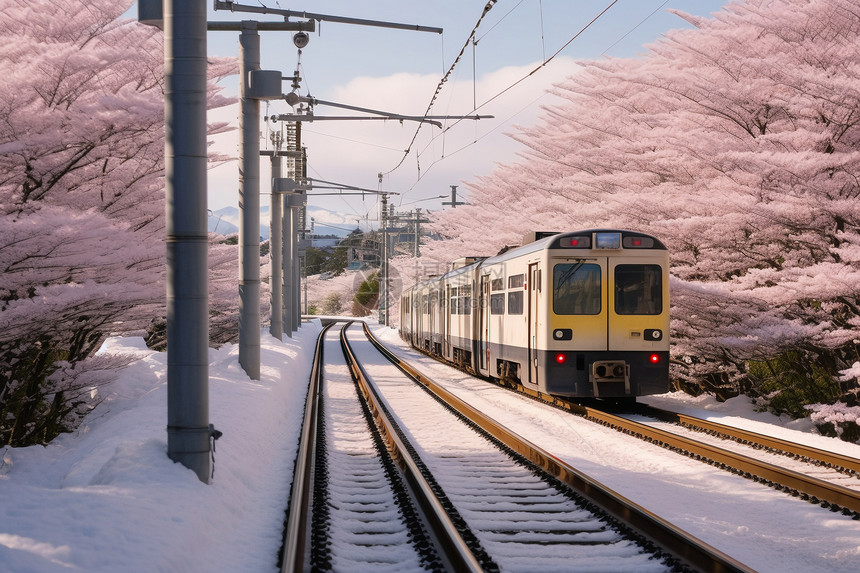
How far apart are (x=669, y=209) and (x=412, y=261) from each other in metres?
44.9

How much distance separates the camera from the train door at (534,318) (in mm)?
14609

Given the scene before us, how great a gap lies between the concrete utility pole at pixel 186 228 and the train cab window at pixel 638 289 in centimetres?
A: 849

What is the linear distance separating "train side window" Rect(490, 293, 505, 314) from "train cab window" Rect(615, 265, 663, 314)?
11.1ft

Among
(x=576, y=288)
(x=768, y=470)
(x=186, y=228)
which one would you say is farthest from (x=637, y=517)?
(x=576, y=288)

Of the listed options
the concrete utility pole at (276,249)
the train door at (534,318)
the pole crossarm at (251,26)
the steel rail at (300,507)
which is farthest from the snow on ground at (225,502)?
the concrete utility pole at (276,249)

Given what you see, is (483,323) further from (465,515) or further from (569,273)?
(465,515)

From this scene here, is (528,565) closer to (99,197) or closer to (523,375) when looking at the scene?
(99,197)

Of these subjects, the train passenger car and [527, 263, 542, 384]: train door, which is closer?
the train passenger car

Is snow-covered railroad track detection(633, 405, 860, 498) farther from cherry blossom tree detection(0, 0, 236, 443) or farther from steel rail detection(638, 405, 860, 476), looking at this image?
cherry blossom tree detection(0, 0, 236, 443)

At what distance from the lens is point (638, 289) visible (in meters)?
14.3

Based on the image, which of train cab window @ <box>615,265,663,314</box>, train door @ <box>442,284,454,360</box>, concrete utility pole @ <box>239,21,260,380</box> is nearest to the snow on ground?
train cab window @ <box>615,265,663,314</box>

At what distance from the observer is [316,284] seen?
122 metres

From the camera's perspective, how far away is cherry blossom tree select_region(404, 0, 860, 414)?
12117mm

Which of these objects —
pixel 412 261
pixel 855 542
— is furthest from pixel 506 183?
pixel 855 542
